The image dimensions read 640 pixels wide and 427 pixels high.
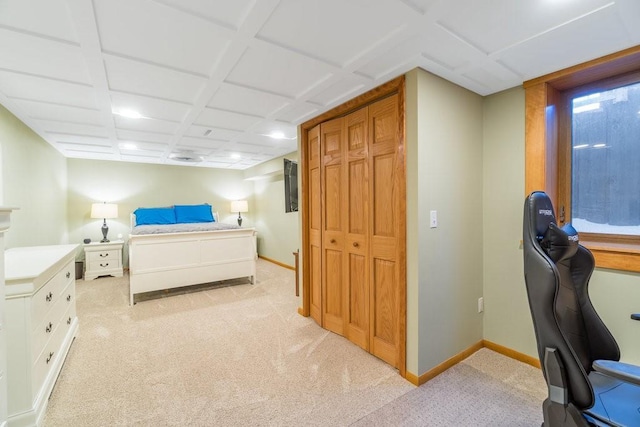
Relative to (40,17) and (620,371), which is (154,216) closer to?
(40,17)

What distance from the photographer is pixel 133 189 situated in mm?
5555

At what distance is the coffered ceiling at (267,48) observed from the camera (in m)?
1.30

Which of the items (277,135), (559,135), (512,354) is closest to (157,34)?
(277,135)

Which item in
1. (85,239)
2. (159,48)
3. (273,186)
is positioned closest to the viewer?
(159,48)

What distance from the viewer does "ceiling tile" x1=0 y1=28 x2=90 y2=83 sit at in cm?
150

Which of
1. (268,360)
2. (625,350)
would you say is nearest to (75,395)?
(268,360)

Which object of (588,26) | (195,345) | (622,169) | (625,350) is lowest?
(195,345)

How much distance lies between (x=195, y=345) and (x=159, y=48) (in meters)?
2.35

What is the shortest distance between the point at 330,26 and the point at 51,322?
2648mm

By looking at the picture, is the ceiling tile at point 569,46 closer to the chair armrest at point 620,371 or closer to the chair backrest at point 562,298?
the chair backrest at point 562,298

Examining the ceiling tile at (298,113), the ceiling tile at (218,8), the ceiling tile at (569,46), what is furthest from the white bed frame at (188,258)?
the ceiling tile at (569,46)

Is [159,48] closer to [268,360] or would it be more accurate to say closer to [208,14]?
[208,14]

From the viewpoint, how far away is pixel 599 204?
1.93m

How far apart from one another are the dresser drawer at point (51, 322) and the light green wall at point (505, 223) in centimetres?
320
